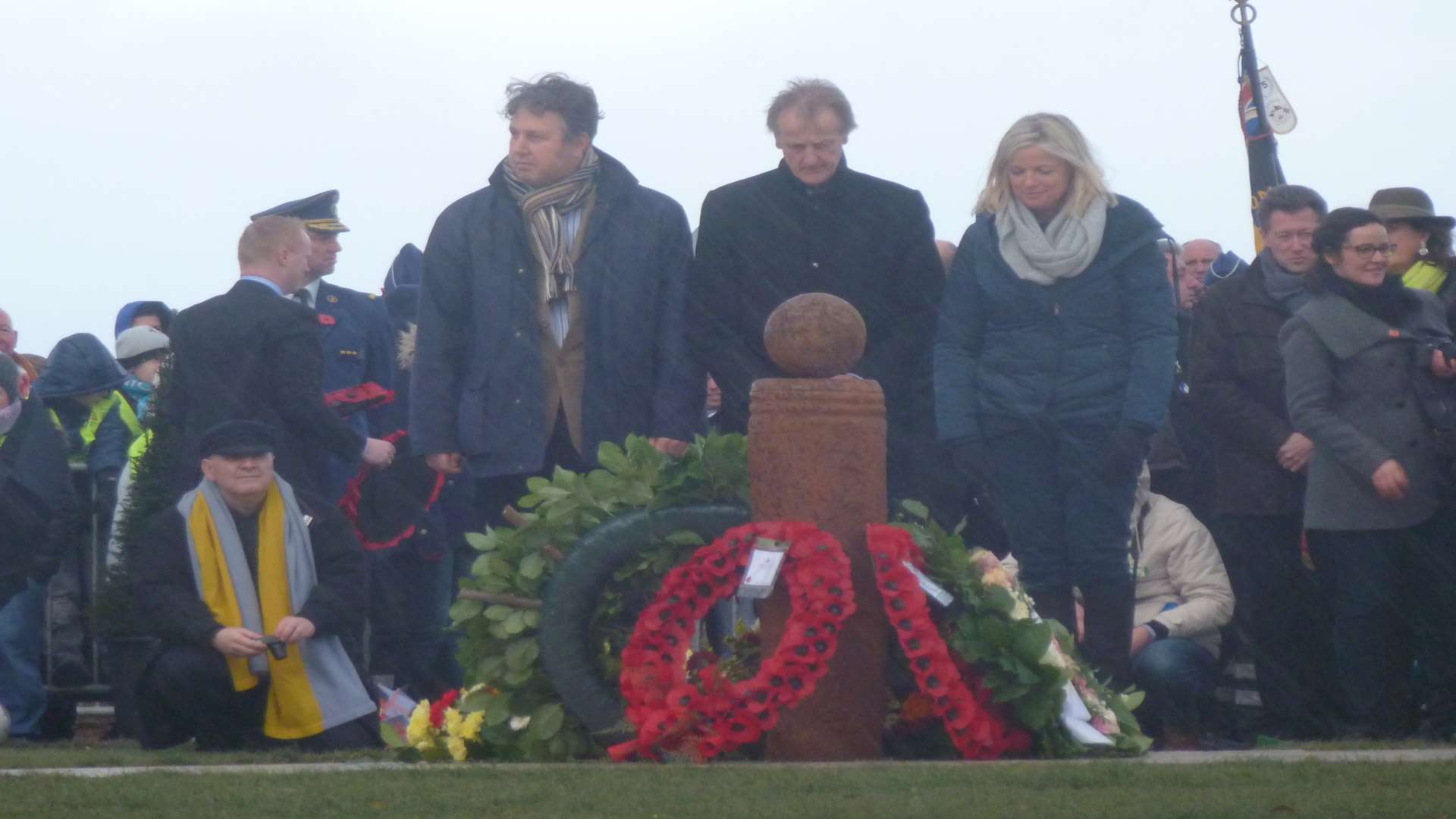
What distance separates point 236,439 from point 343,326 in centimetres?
176

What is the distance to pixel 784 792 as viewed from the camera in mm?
4961

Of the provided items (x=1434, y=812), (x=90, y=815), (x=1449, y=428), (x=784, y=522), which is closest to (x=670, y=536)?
(x=784, y=522)

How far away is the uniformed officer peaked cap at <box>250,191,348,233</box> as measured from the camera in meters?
9.74

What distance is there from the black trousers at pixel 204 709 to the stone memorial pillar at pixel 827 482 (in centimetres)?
244

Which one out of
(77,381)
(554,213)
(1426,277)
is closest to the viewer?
(554,213)

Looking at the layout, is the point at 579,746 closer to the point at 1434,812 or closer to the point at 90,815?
the point at 90,815

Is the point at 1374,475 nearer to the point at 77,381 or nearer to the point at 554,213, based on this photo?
the point at 554,213

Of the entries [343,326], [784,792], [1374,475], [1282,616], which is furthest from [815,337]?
[343,326]

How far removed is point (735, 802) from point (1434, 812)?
59.5 inches

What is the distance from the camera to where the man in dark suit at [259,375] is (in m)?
8.13

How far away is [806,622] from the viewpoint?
19.0 feet

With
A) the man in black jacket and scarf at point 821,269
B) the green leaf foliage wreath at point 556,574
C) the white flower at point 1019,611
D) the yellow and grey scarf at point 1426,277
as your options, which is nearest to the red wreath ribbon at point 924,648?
the white flower at point 1019,611

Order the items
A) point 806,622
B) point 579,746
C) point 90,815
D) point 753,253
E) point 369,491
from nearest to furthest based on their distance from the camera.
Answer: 1. point 90,815
2. point 806,622
3. point 579,746
4. point 753,253
5. point 369,491

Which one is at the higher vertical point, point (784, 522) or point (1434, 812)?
point (784, 522)
